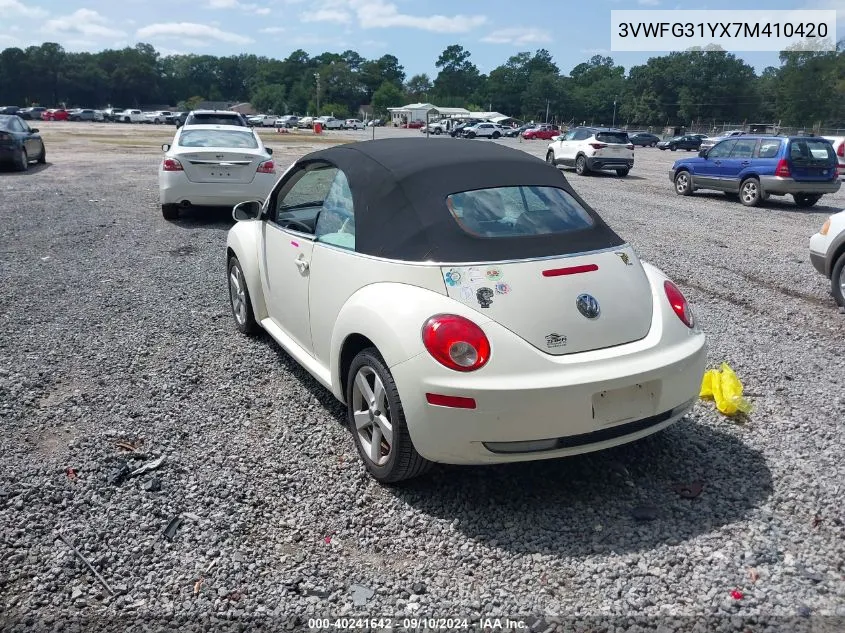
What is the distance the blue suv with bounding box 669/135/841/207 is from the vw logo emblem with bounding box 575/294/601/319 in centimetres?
1403

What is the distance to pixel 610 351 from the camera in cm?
329

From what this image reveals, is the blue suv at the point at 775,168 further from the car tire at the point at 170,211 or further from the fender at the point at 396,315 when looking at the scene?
the fender at the point at 396,315

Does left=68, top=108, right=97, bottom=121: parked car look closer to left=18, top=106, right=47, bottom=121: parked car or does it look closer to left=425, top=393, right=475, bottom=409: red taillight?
left=18, top=106, right=47, bottom=121: parked car

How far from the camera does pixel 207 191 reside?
10773 millimetres

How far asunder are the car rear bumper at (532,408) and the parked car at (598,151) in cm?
2067

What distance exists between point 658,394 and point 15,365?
445 centimetres

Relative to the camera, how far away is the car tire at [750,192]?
1569 cm

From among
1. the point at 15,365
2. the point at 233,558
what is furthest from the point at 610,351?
the point at 15,365

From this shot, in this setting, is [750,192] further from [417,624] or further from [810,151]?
[417,624]

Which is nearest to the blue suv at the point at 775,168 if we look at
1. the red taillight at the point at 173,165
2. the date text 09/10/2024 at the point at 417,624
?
the red taillight at the point at 173,165

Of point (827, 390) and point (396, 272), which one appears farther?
point (827, 390)

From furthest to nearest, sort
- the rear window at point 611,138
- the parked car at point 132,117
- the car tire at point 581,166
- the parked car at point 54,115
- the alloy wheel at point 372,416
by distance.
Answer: the parked car at point 132,117 < the parked car at point 54,115 < the car tire at point 581,166 < the rear window at point 611,138 < the alloy wheel at point 372,416

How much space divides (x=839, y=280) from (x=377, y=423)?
5.82 metres

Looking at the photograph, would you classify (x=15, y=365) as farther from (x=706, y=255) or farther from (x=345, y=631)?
(x=706, y=255)
